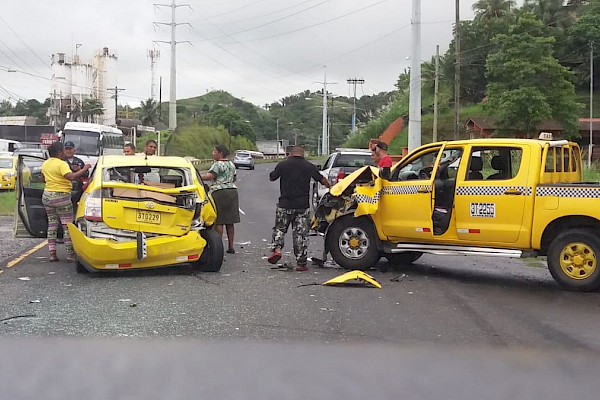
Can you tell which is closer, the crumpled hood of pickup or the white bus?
the crumpled hood of pickup

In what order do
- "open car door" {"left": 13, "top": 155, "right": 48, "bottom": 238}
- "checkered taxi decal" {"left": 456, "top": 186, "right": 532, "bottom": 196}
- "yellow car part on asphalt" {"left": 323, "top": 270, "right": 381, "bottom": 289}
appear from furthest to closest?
1. "open car door" {"left": 13, "top": 155, "right": 48, "bottom": 238}
2. "yellow car part on asphalt" {"left": 323, "top": 270, "right": 381, "bottom": 289}
3. "checkered taxi decal" {"left": 456, "top": 186, "right": 532, "bottom": 196}

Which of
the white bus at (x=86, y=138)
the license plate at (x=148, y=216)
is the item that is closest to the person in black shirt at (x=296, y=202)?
the license plate at (x=148, y=216)

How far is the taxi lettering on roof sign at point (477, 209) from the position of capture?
30.0 feet

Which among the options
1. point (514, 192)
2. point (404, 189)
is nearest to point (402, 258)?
point (404, 189)

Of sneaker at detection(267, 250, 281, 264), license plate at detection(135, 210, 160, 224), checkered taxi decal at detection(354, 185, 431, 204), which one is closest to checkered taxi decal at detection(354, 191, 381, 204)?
checkered taxi decal at detection(354, 185, 431, 204)

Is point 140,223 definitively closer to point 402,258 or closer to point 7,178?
point 402,258

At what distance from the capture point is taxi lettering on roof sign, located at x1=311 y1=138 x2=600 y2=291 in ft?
30.0

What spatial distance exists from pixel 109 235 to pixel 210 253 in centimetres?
149

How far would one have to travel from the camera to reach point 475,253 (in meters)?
→ 9.83

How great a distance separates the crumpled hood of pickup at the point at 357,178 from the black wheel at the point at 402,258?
134 centimetres

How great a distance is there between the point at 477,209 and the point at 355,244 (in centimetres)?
193

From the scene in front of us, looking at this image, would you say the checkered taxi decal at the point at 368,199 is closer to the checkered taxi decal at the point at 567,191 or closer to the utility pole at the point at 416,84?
the checkered taxi decal at the point at 567,191

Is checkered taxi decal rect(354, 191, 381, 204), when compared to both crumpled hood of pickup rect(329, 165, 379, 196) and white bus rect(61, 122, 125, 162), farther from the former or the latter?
white bus rect(61, 122, 125, 162)

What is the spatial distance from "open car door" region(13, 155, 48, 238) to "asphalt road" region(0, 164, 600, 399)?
1.62 ft
